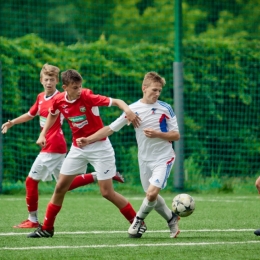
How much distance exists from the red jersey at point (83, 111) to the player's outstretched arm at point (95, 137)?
18 cm

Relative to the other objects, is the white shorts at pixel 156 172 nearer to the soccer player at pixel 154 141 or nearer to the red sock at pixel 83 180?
the soccer player at pixel 154 141

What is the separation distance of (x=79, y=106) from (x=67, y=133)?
20.1 feet

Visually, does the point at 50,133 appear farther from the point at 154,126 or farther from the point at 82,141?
the point at 154,126

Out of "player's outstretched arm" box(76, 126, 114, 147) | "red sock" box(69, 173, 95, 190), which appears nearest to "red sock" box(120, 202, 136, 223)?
"player's outstretched arm" box(76, 126, 114, 147)

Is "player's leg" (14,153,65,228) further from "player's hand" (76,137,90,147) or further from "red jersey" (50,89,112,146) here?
"player's hand" (76,137,90,147)

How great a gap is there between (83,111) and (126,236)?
1.33 m

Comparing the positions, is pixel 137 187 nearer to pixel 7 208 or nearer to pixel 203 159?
pixel 203 159

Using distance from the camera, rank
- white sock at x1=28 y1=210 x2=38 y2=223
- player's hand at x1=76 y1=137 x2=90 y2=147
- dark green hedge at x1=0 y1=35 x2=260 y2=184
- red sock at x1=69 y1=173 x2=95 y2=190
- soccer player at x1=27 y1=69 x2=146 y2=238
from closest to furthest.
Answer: player's hand at x1=76 y1=137 x2=90 y2=147
soccer player at x1=27 y1=69 x2=146 y2=238
white sock at x1=28 y1=210 x2=38 y2=223
red sock at x1=69 y1=173 x2=95 y2=190
dark green hedge at x1=0 y1=35 x2=260 y2=184

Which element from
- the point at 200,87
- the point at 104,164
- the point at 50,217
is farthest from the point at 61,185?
the point at 200,87

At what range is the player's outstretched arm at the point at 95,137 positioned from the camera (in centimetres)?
758

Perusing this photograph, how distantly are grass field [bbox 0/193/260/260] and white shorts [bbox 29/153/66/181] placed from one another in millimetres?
584

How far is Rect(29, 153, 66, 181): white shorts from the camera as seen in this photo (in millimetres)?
9102

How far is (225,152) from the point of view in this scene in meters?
14.1

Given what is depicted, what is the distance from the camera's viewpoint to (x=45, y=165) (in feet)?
29.9
